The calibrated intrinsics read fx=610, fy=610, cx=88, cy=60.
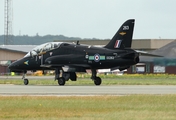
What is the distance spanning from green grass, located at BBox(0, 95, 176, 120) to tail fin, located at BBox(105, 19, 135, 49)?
1486cm

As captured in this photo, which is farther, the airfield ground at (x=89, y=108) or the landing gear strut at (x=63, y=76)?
the landing gear strut at (x=63, y=76)

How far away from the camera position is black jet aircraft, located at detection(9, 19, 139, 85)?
42.2 m

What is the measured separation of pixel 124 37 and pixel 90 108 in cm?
1979

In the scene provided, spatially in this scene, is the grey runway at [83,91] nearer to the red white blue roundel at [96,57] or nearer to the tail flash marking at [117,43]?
the red white blue roundel at [96,57]

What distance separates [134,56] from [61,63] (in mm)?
5574

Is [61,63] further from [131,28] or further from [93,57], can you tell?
[131,28]

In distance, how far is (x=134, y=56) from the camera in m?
41.8

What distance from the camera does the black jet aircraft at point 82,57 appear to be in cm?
4216

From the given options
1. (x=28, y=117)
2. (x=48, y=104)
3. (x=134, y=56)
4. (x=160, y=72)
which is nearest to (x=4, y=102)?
(x=48, y=104)

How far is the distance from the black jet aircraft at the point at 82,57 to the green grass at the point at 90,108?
14.5 metres

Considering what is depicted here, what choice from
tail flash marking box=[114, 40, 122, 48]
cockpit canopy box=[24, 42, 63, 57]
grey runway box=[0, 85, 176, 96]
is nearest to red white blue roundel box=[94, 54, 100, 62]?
tail flash marking box=[114, 40, 122, 48]

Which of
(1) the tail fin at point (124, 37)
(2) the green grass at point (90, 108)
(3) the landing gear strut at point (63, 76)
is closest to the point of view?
(2) the green grass at point (90, 108)

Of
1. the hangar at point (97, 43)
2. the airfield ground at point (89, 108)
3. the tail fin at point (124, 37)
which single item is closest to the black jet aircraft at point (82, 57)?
the tail fin at point (124, 37)

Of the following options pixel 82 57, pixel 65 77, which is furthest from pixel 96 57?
pixel 65 77
